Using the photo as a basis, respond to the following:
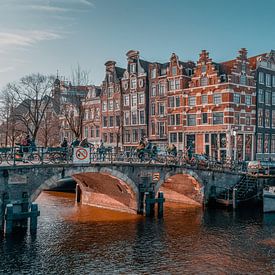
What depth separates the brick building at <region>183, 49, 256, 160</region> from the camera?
137ft

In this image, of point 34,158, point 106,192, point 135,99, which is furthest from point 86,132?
point 34,158

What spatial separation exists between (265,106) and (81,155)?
30.2 m

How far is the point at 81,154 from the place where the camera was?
896 inches

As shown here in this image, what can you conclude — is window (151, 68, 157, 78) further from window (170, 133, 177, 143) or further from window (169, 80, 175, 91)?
window (170, 133, 177, 143)

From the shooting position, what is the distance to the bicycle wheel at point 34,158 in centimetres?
2217

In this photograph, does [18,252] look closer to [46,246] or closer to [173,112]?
[46,246]

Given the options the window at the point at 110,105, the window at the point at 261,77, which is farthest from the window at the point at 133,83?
the window at the point at 261,77

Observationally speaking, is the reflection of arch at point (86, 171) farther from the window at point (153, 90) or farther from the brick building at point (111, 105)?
the brick building at point (111, 105)

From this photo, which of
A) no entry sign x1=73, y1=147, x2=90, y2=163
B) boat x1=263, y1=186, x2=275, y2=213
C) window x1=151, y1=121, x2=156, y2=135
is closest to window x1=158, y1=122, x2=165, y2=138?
window x1=151, y1=121, x2=156, y2=135

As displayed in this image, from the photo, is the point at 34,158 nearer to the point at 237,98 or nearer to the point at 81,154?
the point at 81,154

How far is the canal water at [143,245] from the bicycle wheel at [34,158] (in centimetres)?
385

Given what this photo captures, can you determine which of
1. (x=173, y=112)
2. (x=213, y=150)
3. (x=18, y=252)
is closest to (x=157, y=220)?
(x=18, y=252)

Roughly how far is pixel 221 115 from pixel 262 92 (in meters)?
6.98

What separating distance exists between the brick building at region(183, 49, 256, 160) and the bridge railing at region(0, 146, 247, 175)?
9604mm
